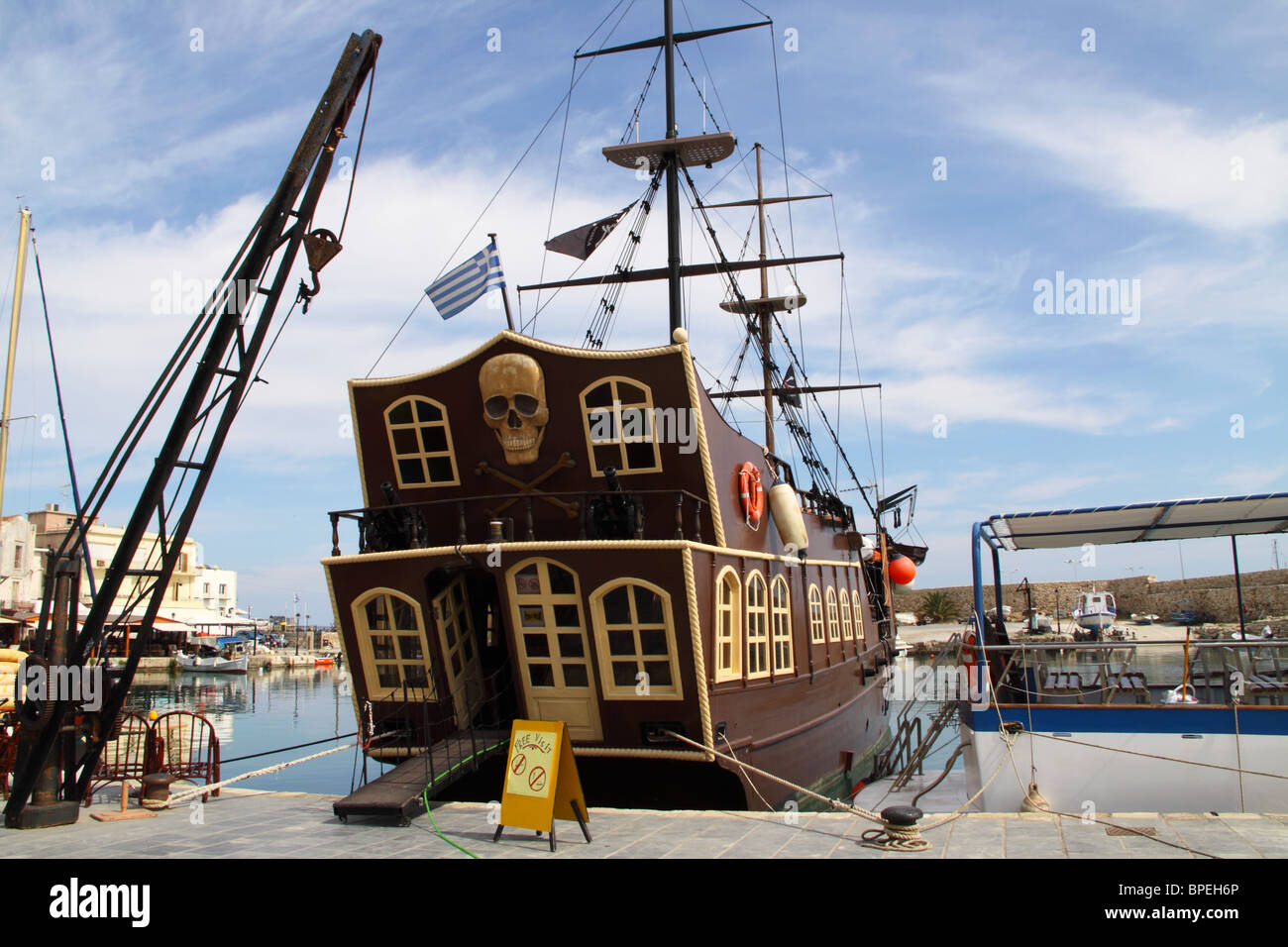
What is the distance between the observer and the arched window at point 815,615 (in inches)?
644

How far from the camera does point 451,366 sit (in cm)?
1220

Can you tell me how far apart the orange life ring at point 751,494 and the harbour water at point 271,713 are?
20.6ft

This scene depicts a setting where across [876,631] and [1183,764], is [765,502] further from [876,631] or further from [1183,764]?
[876,631]

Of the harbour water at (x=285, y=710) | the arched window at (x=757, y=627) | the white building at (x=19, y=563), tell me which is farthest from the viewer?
the white building at (x=19, y=563)

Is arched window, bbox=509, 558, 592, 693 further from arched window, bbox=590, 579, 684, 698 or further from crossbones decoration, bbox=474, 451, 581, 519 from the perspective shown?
crossbones decoration, bbox=474, 451, 581, 519

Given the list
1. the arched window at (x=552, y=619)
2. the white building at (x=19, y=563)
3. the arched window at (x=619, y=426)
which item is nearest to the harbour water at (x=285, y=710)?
the arched window at (x=552, y=619)

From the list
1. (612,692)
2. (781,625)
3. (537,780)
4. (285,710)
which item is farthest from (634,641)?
(285,710)

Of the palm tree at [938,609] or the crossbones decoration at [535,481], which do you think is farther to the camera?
the palm tree at [938,609]

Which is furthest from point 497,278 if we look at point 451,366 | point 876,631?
point 876,631

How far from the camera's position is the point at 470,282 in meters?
12.4

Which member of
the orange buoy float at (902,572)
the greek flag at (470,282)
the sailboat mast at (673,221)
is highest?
the sailboat mast at (673,221)

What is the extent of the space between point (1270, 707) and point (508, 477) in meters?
9.24

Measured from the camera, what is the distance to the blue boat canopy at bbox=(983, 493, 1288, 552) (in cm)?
1276

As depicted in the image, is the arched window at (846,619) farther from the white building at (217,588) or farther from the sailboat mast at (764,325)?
the white building at (217,588)
